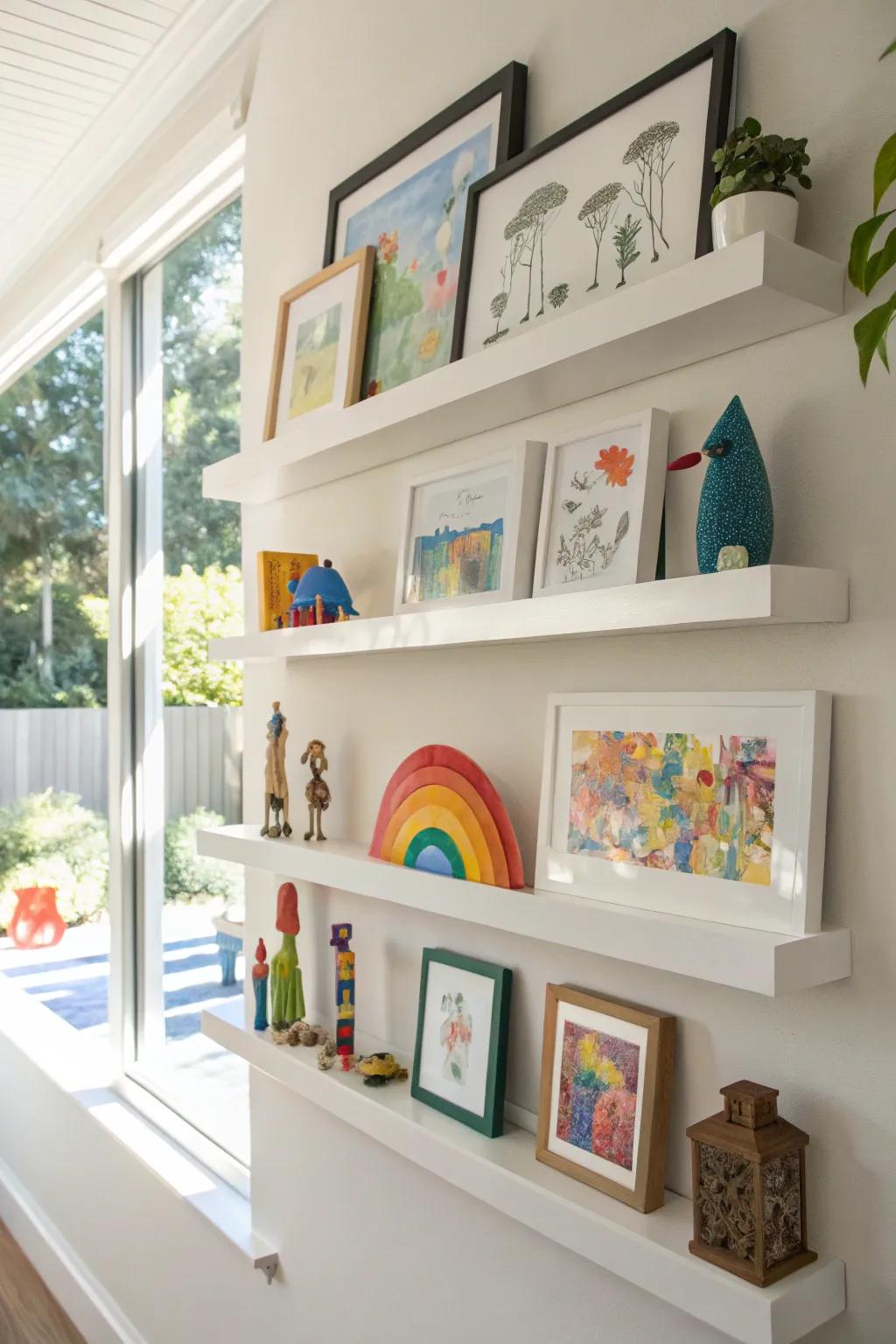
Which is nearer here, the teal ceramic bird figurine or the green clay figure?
the teal ceramic bird figurine

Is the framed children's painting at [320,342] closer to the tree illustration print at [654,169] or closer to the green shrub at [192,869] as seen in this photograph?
the tree illustration print at [654,169]

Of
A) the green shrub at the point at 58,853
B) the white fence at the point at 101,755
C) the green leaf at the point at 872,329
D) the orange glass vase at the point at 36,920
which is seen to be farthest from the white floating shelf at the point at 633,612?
the orange glass vase at the point at 36,920

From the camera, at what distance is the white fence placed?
2.42 metres

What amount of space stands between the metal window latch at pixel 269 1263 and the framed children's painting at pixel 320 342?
1.39 m

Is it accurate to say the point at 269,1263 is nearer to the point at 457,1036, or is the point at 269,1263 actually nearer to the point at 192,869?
the point at 457,1036

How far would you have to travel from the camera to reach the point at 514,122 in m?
1.40

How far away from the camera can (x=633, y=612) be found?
1089 mm

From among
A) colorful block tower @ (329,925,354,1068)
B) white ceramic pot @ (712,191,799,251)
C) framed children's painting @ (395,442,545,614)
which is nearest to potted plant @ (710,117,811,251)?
white ceramic pot @ (712,191,799,251)

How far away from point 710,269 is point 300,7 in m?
1.30

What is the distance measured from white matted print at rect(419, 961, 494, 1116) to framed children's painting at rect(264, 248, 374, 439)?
2.78 ft

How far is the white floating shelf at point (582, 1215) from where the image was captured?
0.98 m

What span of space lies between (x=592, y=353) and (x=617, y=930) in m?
0.59

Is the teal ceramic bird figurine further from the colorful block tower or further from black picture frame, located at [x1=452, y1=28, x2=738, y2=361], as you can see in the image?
the colorful block tower

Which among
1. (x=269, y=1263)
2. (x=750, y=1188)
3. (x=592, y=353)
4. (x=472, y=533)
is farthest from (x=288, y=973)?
(x=592, y=353)
